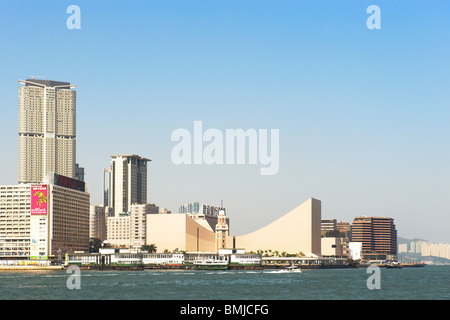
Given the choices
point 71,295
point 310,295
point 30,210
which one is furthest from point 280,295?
point 30,210

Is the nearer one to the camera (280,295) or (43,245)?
(280,295)

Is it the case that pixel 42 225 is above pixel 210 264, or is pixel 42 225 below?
above

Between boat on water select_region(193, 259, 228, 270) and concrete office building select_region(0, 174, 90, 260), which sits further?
concrete office building select_region(0, 174, 90, 260)

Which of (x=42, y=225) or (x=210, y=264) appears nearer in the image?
(x=210, y=264)

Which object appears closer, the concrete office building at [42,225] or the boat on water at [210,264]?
the boat on water at [210,264]

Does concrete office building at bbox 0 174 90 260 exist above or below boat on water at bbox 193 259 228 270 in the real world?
above

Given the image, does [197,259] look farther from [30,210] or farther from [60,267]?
[30,210]

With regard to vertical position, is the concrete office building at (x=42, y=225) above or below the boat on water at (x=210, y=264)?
above

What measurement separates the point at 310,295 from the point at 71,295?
2165cm

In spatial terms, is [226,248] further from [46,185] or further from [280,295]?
[280,295]
